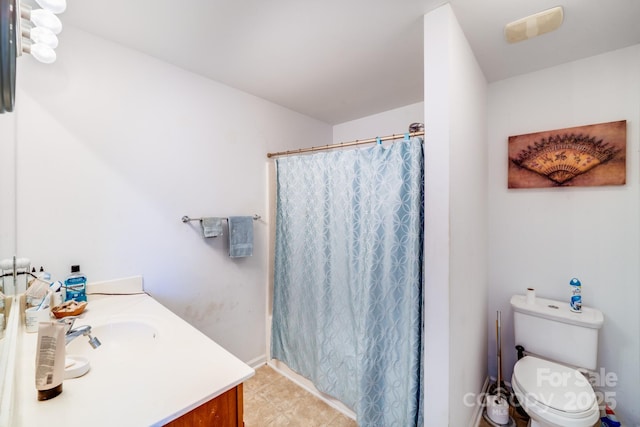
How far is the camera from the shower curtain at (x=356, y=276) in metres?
1.45

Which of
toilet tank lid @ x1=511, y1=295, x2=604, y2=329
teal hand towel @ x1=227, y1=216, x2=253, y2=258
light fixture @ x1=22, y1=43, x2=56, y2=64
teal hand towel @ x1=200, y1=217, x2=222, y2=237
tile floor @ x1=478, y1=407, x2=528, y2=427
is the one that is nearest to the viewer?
light fixture @ x1=22, y1=43, x2=56, y2=64

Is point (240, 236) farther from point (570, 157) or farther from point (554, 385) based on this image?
point (570, 157)

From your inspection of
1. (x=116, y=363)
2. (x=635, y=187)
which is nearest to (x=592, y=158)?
(x=635, y=187)

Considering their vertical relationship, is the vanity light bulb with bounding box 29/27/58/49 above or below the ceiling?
below

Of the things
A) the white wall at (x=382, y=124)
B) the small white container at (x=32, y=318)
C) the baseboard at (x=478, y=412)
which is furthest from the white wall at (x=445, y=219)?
the small white container at (x=32, y=318)

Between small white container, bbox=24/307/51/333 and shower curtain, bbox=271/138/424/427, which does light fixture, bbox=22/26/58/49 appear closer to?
small white container, bbox=24/307/51/333

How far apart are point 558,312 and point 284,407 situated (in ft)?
6.28

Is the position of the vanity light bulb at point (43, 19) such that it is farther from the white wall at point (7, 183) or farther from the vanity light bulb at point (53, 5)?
the white wall at point (7, 183)

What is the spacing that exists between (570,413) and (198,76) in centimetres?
294

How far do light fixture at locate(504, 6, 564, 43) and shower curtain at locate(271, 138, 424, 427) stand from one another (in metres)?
0.79

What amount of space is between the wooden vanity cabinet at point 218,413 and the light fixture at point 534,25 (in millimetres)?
2089

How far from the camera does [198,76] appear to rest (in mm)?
1907

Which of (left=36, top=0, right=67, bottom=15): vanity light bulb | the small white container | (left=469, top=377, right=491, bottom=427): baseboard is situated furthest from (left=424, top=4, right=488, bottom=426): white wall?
the small white container

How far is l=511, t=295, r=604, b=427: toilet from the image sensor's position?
131 cm
